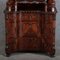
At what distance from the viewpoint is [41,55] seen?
12.9 feet

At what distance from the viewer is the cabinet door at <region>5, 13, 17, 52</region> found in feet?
12.3

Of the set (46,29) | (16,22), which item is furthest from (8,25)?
(46,29)

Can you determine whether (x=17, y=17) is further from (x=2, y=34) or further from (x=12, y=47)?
(x=2, y=34)

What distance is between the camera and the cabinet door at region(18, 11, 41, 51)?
3822 millimetres

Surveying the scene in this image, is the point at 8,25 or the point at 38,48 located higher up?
the point at 8,25

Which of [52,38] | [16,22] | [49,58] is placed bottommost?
[49,58]

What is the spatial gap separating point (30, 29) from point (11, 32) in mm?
304

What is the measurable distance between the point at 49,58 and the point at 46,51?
6.4 inches

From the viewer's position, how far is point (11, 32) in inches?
151

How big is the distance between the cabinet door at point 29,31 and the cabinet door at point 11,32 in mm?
87

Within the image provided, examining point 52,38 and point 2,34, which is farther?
point 2,34

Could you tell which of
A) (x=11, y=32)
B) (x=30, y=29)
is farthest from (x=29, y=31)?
(x=11, y=32)

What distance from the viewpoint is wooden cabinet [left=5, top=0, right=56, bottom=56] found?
3775 millimetres

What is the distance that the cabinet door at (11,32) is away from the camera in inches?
148
